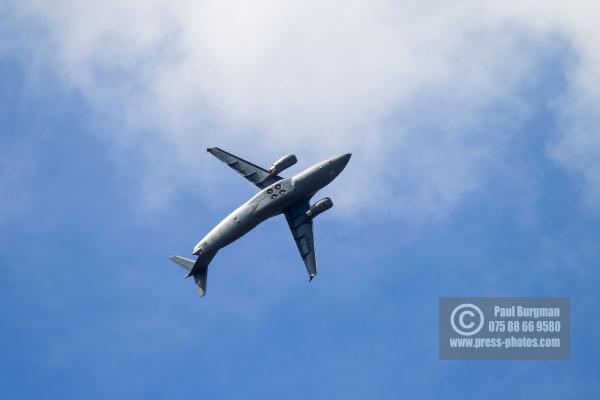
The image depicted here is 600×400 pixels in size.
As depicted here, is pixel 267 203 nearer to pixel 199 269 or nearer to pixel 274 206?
pixel 274 206

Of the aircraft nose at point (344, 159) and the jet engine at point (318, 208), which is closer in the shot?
the aircraft nose at point (344, 159)

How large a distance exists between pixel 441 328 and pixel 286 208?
2800 centimetres

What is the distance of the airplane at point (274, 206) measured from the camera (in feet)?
392

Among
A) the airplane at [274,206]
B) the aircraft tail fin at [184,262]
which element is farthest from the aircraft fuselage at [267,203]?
the aircraft tail fin at [184,262]

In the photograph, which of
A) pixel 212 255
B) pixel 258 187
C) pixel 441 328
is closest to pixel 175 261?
pixel 212 255

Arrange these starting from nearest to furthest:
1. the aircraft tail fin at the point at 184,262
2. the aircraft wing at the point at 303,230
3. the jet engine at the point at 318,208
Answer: the aircraft tail fin at the point at 184,262
the jet engine at the point at 318,208
the aircraft wing at the point at 303,230

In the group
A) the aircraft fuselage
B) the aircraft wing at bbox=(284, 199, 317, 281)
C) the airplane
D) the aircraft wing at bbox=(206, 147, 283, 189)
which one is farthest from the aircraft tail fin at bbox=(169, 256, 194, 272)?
the aircraft wing at bbox=(284, 199, 317, 281)

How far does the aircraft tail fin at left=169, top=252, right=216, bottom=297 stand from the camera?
12103 cm

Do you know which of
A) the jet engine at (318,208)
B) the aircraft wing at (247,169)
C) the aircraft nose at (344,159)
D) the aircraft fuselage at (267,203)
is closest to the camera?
the aircraft fuselage at (267,203)

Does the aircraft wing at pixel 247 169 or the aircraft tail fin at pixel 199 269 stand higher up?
the aircraft wing at pixel 247 169

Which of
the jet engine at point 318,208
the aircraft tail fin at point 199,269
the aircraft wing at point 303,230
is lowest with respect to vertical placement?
the aircraft tail fin at point 199,269

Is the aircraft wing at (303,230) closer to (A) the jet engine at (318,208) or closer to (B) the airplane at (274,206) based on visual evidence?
(B) the airplane at (274,206)

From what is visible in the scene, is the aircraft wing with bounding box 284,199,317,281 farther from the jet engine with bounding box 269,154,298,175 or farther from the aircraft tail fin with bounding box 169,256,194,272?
the aircraft tail fin with bounding box 169,256,194,272

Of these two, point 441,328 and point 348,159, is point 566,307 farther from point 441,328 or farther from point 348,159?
point 348,159
